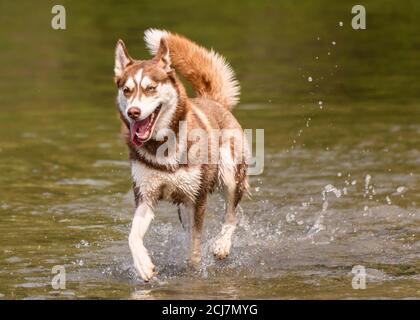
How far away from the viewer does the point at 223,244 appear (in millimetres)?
8891

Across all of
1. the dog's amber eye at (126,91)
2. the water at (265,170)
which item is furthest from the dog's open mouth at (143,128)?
the water at (265,170)

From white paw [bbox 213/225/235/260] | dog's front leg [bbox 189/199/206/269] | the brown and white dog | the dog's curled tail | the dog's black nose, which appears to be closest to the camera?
the dog's black nose

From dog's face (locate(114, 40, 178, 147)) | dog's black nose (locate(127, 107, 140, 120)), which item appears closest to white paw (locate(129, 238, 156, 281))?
dog's face (locate(114, 40, 178, 147))

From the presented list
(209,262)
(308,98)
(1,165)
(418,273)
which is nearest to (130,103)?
(209,262)

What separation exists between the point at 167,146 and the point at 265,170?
3715 mm

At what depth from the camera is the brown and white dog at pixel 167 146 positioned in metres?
7.94

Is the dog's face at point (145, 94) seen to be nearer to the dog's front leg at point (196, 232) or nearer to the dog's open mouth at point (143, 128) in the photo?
the dog's open mouth at point (143, 128)

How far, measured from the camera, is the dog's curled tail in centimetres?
927

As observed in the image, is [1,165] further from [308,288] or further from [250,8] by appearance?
[250,8]

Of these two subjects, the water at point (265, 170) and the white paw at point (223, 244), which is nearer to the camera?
the water at point (265, 170)

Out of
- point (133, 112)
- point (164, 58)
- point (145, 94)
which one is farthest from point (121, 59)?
point (133, 112)

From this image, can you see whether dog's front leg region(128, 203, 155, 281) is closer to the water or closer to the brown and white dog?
the brown and white dog

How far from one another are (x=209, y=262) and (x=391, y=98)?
6.58 metres

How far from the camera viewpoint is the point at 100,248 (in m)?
9.28
